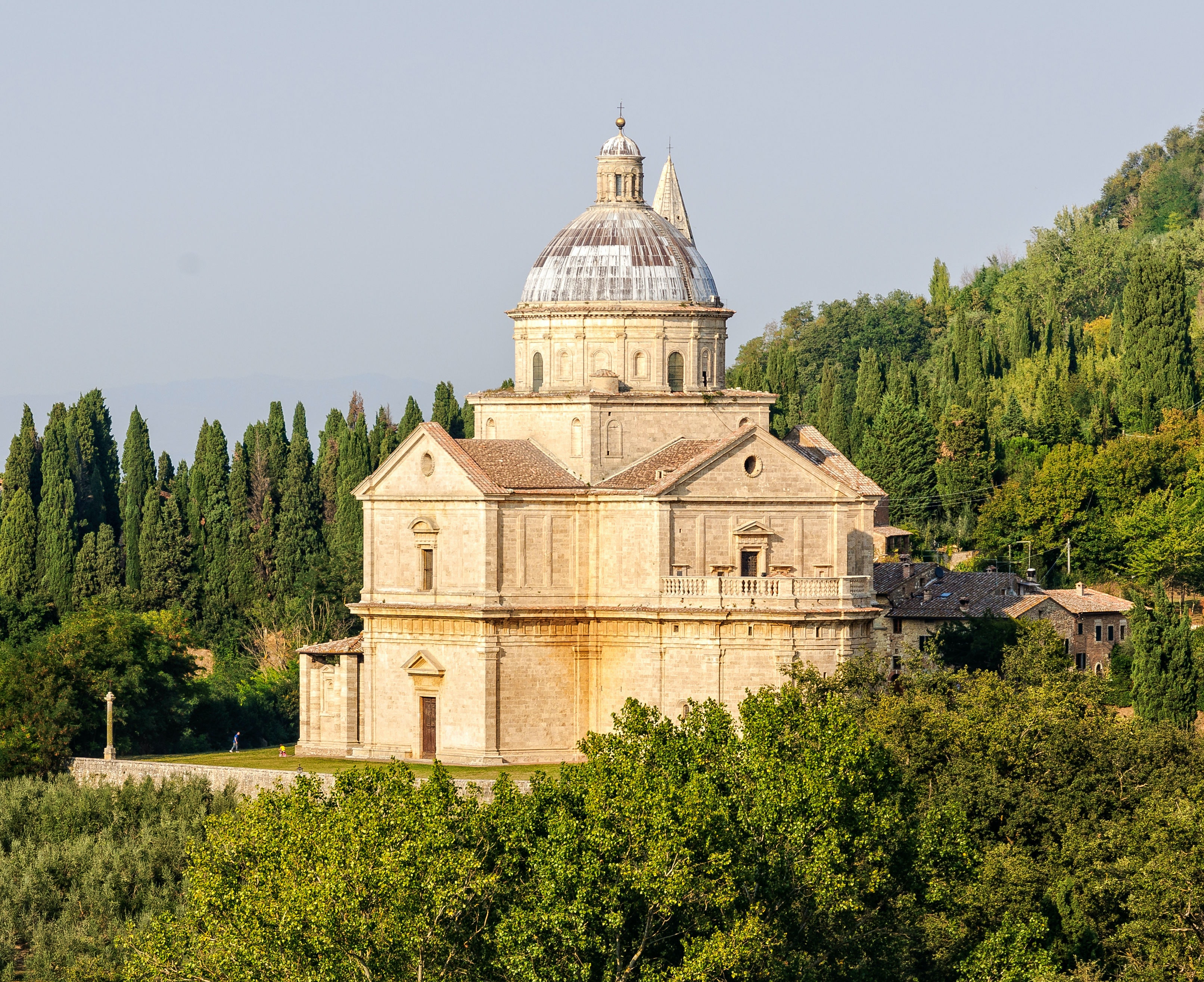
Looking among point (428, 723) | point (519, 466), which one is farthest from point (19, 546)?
point (519, 466)

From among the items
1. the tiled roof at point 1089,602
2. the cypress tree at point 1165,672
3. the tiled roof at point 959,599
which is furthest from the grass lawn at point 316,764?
the tiled roof at point 1089,602

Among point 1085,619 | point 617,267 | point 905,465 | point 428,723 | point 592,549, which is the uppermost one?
point 617,267

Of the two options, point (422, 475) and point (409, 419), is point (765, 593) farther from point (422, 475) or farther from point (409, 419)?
point (409, 419)

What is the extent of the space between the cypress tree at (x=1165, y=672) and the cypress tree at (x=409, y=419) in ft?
117

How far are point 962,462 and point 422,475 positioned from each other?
34461 millimetres

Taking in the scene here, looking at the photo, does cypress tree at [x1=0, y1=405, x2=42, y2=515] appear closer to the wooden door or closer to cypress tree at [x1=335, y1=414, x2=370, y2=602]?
cypress tree at [x1=335, y1=414, x2=370, y2=602]

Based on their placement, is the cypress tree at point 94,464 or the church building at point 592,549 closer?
the church building at point 592,549

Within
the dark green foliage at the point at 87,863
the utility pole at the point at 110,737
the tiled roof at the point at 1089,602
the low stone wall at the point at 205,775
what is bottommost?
the dark green foliage at the point at 87,863

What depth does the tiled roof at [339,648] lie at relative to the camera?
2544 inches

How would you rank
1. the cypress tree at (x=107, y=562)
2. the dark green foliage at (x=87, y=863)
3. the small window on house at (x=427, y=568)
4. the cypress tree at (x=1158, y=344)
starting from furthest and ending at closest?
the cypress tree at (x=107, y=562) → the cypress tree at (x=1158, y=344) → the small window on house at (x=427, y=568) → the dark green foliage at (x=87, y=863)

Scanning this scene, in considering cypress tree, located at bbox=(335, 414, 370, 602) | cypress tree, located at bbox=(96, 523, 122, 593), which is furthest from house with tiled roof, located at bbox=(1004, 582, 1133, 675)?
cypress tree, located at bbox=(96, 523, 122, 593)

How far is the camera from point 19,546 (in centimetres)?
9769

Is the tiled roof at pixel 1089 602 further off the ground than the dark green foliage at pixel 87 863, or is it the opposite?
the tiled roof at pixel 1089 602

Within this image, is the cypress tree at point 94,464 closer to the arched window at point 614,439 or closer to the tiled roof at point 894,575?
the tiled roof at point 894,575
